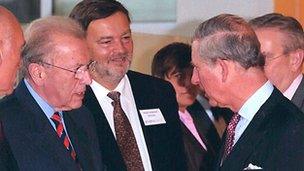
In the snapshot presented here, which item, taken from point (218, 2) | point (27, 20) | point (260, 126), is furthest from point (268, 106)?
point (27, 20)

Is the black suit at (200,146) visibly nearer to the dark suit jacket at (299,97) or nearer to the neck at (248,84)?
the dark suit jacket at (299,97)

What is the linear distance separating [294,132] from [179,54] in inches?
66.1

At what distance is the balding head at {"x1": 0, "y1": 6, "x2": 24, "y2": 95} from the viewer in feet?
7.25

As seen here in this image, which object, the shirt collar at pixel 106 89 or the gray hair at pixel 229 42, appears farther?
the shirt collar at pixel 106 89

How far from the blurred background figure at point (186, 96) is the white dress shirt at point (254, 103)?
1.17m

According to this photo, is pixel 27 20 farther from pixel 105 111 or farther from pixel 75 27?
pixel 75 27

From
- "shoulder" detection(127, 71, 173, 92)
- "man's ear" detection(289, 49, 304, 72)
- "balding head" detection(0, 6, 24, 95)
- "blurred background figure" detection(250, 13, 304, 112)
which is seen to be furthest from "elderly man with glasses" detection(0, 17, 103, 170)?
"man's ear" detection(289, 49, 304, 72)

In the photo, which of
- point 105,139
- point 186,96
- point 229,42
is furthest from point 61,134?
point 186,96

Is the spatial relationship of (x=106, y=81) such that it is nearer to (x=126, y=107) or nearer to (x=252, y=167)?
(x=126, y=107)

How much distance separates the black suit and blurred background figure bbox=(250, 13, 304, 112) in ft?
2.19

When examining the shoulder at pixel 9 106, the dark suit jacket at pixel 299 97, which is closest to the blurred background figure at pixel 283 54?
the dark suit jacket at pixel 299 97

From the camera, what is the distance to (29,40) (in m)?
2.51

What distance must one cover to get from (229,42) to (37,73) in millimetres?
720

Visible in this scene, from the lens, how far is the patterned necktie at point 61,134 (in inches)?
98.5
